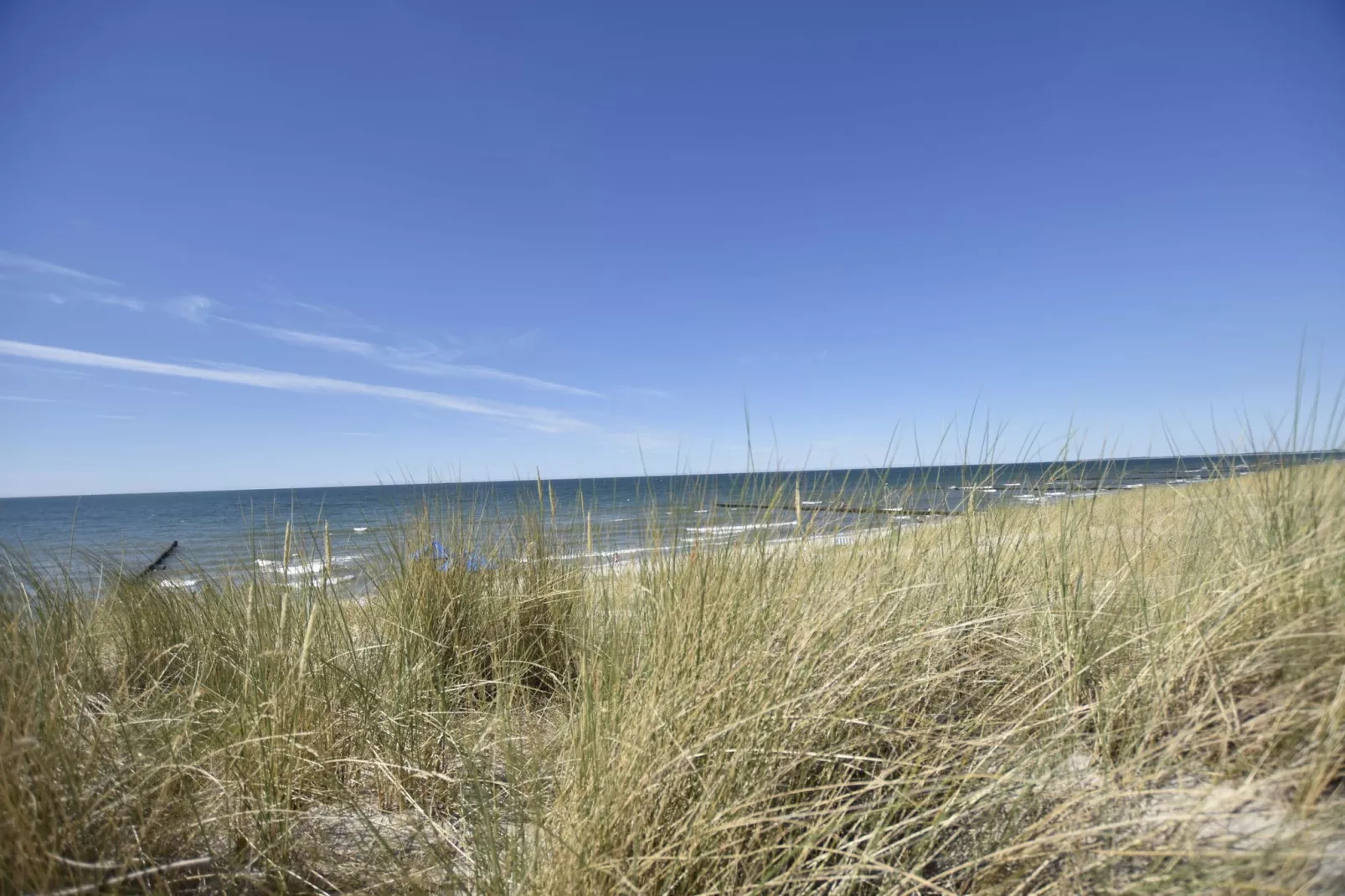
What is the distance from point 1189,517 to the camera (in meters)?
2.80

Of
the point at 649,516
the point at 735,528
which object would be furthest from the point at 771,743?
the point at 649,516

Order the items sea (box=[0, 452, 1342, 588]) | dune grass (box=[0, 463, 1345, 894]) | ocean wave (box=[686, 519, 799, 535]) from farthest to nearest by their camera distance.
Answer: sea (box=[0, 452, 1342, 588]), ocean wave (box=[686, 519, 799, 535]), dune grass (box=[0, 463, 1345, 894])

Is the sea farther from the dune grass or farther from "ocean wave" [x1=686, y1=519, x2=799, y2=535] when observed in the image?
the dune grass

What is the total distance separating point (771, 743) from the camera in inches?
51.2

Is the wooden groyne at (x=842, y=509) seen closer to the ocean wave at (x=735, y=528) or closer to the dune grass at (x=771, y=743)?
the ocean wave at (x=735, y=528)

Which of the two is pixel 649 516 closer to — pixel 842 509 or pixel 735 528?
pixel 735 528

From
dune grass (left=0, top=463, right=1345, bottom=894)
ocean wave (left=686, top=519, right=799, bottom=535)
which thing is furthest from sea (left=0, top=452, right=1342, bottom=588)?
dune grass (left=0, top=463, right=1345, bottom=894)

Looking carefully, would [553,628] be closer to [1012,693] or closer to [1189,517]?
[1012,693]

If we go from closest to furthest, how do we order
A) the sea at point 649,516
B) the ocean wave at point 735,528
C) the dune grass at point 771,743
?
the dune grass at point 771,743
the ocean wave at point 735,528
the sea at point 649,516

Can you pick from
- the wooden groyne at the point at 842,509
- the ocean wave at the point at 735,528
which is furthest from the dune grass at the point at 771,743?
the wooden groyne at the point at 842,509

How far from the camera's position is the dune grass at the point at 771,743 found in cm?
110

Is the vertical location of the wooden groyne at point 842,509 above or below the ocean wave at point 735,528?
above

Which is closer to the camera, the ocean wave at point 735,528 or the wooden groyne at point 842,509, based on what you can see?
the ocean wave at point 735,528

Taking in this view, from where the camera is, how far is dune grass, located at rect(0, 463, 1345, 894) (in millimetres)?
1104
